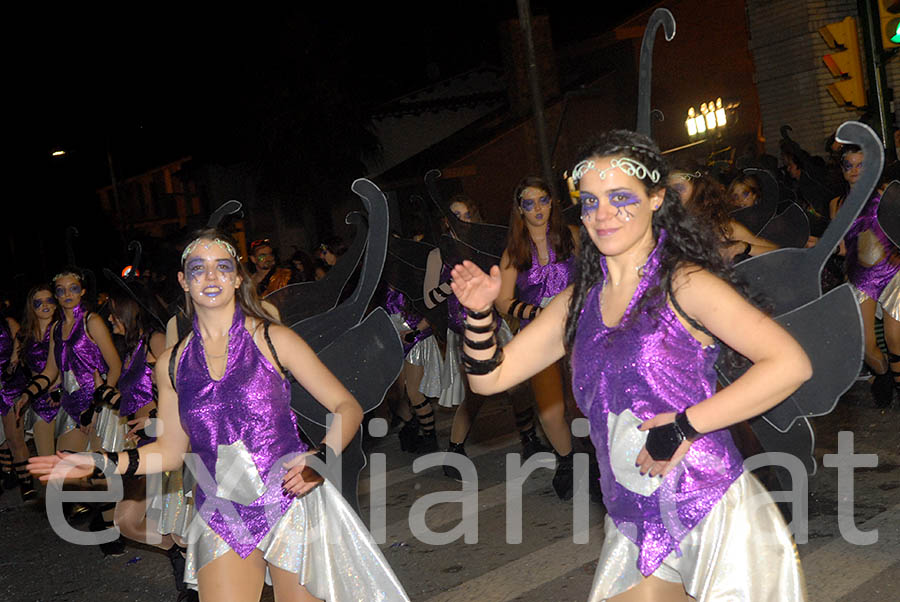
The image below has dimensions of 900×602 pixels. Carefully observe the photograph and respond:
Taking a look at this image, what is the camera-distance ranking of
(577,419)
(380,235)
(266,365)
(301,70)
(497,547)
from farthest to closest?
(301,70), (577,419), (497,547), (380,235), (266,365)

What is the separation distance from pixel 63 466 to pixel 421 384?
222 inches

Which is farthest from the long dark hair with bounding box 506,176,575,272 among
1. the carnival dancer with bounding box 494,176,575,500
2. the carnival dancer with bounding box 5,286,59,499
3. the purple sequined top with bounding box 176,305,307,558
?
the carnival dancer with bounding box 5,286,59,499

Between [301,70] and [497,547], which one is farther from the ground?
[301,70]

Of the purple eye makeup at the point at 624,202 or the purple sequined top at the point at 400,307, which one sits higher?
the purple eye makeup at the point at 624,202

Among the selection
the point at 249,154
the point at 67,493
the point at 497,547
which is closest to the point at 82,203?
the point at 249,154

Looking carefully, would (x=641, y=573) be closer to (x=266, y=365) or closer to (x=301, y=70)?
(x=266, y=365)

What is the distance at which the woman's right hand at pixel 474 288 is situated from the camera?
3.20 m

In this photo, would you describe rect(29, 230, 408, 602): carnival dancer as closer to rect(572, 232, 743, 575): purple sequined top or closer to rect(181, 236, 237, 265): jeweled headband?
rect(181, 236, 237, 265): jeweled headband

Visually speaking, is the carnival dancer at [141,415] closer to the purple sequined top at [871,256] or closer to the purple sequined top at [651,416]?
the purple sequined top at [651,416]

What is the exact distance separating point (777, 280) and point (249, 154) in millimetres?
32924

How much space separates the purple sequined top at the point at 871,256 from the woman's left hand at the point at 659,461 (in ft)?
19.5

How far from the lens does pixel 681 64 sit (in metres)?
28.8

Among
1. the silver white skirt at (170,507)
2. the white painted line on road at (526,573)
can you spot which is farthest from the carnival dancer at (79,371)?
the white painted line on road at (526,573)

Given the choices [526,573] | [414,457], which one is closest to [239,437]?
[526,573]
